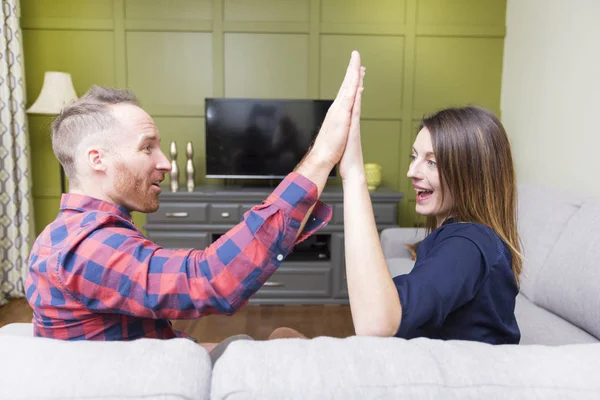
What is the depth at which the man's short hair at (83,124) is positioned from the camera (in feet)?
3.56

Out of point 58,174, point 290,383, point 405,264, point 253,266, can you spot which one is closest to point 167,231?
point 58,174

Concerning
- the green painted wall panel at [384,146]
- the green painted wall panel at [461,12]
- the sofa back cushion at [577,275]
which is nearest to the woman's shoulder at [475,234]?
the sofa back cushion at [577,275]

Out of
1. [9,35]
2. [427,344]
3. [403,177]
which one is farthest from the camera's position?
[403,177]

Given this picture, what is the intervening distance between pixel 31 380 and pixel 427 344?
21.0 inches

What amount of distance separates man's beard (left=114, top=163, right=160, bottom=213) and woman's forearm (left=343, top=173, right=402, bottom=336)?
50 centimetres

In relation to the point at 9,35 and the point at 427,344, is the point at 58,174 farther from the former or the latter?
the point at 427,344

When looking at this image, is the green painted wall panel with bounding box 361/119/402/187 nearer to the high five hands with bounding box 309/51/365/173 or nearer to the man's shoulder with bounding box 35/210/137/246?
the high five hands with bounding box 309/51/365/173

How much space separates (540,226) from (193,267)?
6.69 ft

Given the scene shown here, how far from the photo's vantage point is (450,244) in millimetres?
936

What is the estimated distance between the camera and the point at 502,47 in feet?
13.0

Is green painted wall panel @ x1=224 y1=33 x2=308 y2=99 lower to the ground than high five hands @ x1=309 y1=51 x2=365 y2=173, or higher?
higher

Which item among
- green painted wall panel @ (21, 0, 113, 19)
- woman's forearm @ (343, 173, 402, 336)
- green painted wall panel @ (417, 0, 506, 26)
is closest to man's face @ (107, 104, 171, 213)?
woman's forearm @ (343, 173, 402, 336)

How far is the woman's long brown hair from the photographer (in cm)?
110

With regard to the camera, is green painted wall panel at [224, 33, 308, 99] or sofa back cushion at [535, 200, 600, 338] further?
green painted wall panel at [224, 33, 308, 99]
